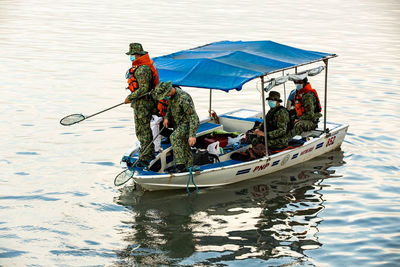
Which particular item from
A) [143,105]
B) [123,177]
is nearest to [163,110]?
[143,105]

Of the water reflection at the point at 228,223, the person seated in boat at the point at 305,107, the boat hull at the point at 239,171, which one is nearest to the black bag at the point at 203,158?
the boat hull at the point at 239,171

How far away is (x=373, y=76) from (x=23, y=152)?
17691 millimetres

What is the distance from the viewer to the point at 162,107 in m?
13.7

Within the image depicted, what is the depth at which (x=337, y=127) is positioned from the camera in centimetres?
1627

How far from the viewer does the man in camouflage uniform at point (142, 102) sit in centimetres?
1262

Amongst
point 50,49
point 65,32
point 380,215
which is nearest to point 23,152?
point 380,215

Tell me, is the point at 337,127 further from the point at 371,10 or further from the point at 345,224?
the point at 371,10

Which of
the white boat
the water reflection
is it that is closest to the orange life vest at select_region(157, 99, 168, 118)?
the white boat

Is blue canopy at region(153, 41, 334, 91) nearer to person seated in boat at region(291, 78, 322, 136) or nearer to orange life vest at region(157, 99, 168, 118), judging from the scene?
orange life vest at region(157, 99, 168, 118)

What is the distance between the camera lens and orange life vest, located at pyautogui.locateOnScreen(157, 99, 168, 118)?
13.6 m

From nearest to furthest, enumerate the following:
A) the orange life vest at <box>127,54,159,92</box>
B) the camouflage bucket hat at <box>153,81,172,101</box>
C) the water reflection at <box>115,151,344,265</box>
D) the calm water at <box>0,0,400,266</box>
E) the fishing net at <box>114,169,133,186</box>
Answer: the water reflection at <box>115,151,344,265</box>
the calm water at <box>0,0,400,266</box>
the fishing net at <box>114,169,133,186</box>
the camouflage bucket hat at <box>153,81,172,101</box>
the orange life vest at <box>127,54,159,92</box>

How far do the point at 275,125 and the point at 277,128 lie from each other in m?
0.09

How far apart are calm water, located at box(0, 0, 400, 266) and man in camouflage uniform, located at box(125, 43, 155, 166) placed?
107cm

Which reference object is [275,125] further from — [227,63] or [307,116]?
[227,63]
